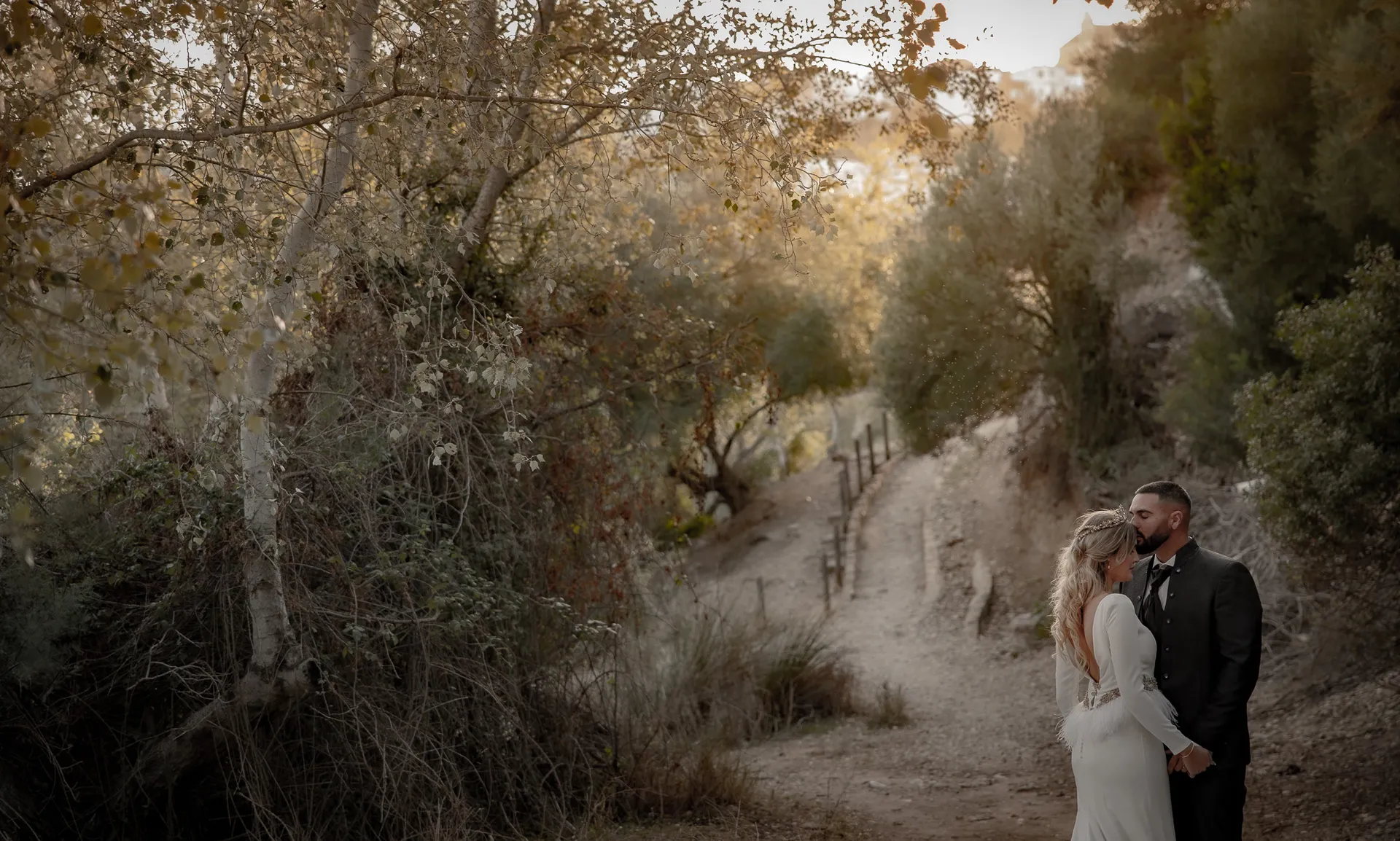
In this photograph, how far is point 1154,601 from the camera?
444 cm

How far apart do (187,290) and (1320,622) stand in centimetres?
863

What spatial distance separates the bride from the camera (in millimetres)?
3986

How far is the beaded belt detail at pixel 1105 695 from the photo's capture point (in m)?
4.03

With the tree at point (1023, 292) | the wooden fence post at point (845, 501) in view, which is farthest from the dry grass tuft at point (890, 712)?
the wooden fence post at point (845, 501)

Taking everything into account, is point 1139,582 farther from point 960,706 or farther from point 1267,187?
point 1267,187

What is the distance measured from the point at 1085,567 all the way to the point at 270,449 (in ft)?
12.3

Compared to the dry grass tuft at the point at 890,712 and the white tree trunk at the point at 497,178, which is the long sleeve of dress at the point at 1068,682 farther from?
the dry grass tuft at the point at 890,712

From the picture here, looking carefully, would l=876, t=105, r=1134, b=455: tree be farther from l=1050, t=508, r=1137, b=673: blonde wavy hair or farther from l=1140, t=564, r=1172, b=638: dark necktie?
l=1050, t=508, r=1137, b=673: blonde wavy hair

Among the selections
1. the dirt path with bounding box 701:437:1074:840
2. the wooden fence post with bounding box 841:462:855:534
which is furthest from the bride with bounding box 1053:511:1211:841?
the wooden fence post with bounding box 841:462:855:534

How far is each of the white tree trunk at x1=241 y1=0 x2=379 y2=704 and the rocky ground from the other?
236 cm

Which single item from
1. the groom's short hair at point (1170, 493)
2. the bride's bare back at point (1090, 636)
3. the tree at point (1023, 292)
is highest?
the tree at point (1023, 292)

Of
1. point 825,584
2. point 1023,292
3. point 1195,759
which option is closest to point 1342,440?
point 1195,759

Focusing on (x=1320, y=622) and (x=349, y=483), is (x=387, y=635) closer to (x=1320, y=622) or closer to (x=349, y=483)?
(x=349, y=483)

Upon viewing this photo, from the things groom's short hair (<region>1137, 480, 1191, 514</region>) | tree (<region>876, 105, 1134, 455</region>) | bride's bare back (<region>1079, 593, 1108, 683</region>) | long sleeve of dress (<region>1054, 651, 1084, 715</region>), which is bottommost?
long sleeve of dress (<region>1054, 651, 1084, 715</region>)
